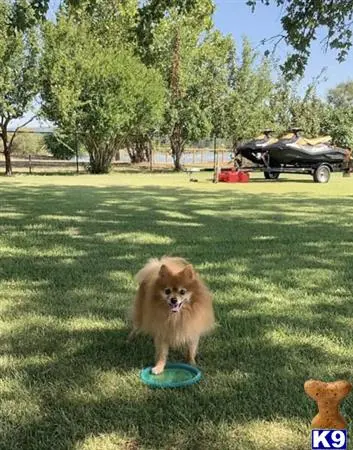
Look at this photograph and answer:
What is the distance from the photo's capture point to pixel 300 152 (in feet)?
62.2

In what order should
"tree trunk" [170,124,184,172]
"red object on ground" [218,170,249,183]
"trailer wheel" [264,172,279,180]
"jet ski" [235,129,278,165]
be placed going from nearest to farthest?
"red object on ground" [218,170,249,183] → "jet ski" [235,129,278,165] → "trailer wheel" [264,172,279,180] → "tree trunk" [170,124,184,172]

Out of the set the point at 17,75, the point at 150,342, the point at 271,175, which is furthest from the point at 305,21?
the point at 17,75

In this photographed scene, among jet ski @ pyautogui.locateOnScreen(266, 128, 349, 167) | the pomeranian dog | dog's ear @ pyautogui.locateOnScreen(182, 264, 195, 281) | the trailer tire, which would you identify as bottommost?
the pomeranian dog

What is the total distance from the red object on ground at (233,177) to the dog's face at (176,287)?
15757 millimetres

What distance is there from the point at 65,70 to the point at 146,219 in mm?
17078

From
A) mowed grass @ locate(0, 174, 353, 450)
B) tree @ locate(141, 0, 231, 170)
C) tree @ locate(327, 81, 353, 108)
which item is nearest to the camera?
mowed grass @ locate(0, 174, 353, 450)

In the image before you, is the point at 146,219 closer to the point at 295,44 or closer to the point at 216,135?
the point at 295,44

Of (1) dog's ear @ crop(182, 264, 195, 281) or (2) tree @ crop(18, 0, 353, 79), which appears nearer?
(1) dog's ear @ crop(182, 264, 195, 281)

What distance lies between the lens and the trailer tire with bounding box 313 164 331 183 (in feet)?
61.9

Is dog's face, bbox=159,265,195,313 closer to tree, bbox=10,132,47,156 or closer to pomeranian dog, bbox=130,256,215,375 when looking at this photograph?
pomeranian dog, bbox=130,256,215,375

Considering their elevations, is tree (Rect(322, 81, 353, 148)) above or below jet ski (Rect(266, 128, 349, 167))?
above

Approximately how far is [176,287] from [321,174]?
1690 centimetres

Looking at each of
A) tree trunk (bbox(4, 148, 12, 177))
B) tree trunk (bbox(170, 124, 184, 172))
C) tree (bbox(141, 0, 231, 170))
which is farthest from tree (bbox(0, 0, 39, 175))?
tree trunk (bbox(170, 124, 184, 172))

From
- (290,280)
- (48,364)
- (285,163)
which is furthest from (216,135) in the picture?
(48,364)
